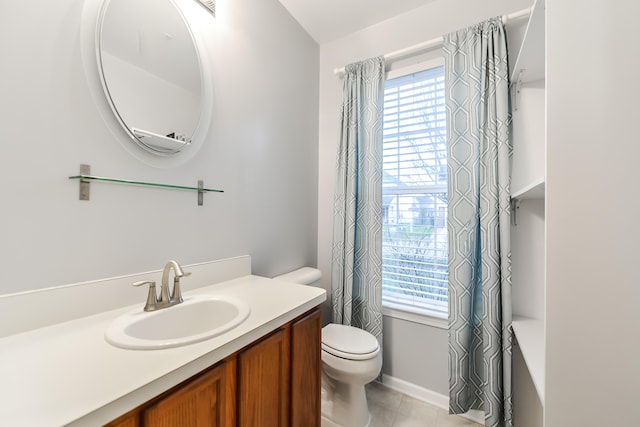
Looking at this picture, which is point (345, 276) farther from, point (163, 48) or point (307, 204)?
point (163, 48)

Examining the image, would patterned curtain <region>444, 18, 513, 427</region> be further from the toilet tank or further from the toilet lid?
the toilet tank

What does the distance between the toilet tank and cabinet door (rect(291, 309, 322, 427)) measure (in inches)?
22.1

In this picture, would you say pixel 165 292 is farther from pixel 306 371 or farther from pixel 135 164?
pixel 306 371

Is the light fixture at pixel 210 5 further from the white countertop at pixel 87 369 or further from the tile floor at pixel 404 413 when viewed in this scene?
the tile floor at pixel 404 413

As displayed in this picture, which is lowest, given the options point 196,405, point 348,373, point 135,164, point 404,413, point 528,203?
point 404,413

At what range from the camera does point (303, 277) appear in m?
1.76

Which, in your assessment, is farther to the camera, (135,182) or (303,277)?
(303,277)

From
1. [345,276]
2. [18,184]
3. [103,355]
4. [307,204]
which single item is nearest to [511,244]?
[345,276]

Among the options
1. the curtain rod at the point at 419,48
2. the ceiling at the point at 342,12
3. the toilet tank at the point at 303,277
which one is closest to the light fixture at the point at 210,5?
the ceiling at the point at 342,12

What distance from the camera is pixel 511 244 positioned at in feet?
4.94

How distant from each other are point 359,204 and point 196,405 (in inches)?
59.6

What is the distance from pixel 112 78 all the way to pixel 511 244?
2.10m

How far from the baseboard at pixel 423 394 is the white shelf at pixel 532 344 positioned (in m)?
0.65

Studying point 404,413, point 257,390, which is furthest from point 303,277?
point 404,413
